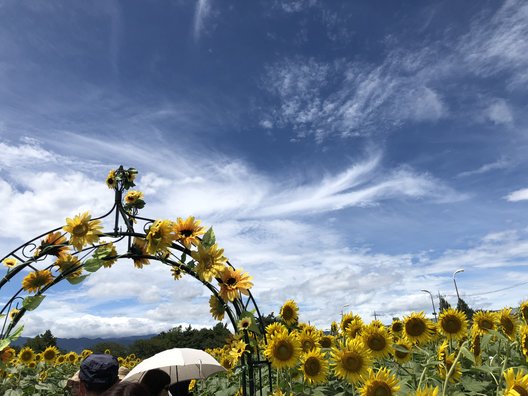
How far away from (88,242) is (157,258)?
64cm

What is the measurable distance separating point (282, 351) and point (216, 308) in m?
0.68

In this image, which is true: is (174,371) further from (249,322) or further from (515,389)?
(515,389)

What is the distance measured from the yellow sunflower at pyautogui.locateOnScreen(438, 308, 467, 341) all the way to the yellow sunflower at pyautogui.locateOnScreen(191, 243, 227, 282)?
3000 mm

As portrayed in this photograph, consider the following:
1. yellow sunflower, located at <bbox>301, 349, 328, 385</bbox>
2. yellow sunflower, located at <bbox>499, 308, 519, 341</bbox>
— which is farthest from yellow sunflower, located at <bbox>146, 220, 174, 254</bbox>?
yellow sunflower, located at <bbox>499, 308, 519, 341</bbox>

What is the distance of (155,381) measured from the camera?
5102 mm

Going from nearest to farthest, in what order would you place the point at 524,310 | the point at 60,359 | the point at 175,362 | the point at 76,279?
the point at 76,279, the point at 524,310, the point at 175,362, the point at 60,359

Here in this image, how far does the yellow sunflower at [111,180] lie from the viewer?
4484mm

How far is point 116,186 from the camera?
447 cm

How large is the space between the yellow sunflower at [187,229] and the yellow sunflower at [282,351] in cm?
111

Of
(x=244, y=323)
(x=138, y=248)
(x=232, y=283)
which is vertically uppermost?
(x=138, y=248)

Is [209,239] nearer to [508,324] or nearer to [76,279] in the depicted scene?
[76,279]

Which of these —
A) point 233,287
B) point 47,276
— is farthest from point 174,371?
point 233,287

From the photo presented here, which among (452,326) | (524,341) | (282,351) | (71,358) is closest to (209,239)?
(282,351)

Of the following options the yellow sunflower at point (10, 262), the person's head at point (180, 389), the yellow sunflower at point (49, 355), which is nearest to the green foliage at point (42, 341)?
the yellow sunflower at point (49, 355)
